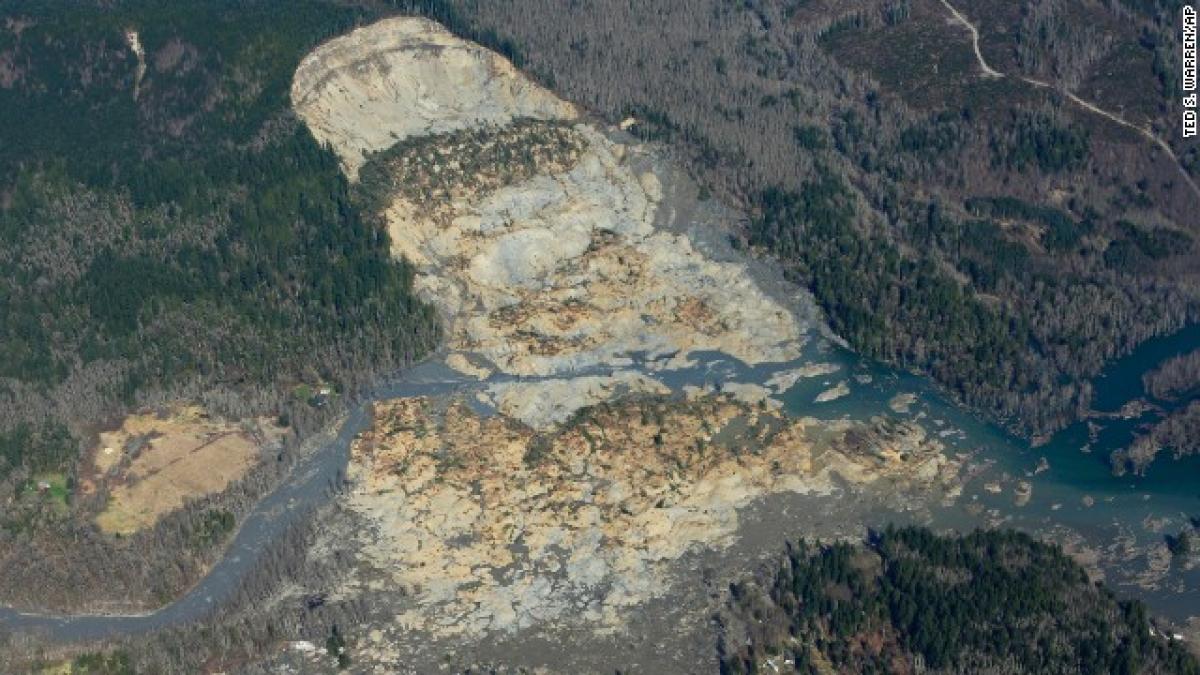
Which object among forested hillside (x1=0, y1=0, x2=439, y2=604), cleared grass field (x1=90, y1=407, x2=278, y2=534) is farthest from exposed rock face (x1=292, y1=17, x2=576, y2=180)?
cleared grass field (x1=90, y1=407, x2=278, y2=534)

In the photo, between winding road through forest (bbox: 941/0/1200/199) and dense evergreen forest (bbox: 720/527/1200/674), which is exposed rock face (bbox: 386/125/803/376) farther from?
winding road through forest (bbox: 941/0/1200/199)

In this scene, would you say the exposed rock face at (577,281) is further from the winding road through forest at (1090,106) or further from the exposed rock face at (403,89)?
the winding road through forest at (1090,106)

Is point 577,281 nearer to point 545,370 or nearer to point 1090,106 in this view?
point 545,370

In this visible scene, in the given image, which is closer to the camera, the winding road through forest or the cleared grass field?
the cleared grass field

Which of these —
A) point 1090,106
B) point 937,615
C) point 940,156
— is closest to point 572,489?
point 937,615

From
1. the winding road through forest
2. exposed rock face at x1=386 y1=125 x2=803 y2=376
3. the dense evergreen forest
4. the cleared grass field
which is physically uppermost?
the winding road through forest

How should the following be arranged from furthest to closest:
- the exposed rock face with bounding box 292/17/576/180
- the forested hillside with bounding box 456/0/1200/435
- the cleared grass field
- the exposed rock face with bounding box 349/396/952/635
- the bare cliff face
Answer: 1. the exposed rock face with bounding box 292/17/576/180
2. the forested hillside with bounding box 456/0/1200/435
3. the cleared grass field
4. the bare cliff face
5. the exposed rock face with bounding box 349/396/952/635

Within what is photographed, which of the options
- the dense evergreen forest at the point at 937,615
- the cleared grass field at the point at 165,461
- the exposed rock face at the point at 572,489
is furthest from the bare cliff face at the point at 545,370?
the cleared grass field at the point at 165,461

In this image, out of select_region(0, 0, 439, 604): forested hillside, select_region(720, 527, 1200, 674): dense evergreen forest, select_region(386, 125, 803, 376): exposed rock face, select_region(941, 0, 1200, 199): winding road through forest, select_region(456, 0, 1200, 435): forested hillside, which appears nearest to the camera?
select_region(720, 527, 1200, 674): dense evergreen forest
